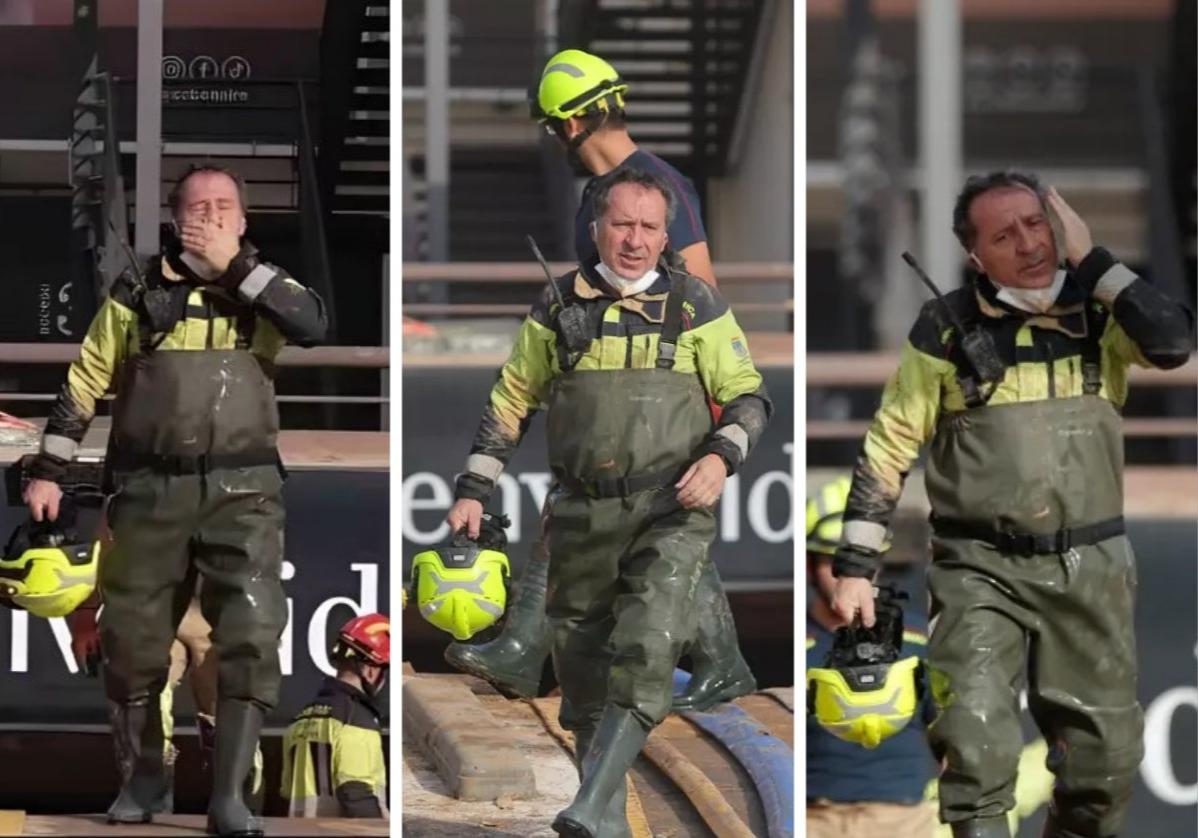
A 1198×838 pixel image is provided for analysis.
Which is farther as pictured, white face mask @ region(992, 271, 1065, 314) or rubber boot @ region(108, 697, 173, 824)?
rubber boot @ region(108, 697, 173, 824)

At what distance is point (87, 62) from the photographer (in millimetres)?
7141

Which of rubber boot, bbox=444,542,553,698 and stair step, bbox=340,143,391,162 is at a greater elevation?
stair step, bbox=340,143,391,162

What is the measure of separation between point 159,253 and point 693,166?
1.51 meters

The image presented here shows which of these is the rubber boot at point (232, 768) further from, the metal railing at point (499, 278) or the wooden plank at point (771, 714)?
the wooden plank at point (771, 714)

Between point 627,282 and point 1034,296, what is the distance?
1109mm

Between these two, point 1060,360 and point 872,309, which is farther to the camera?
point 872,309

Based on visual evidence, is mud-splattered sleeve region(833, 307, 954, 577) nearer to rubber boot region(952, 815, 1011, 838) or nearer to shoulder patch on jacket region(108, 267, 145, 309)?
rubber boot region(952, 815, 1011, 838)

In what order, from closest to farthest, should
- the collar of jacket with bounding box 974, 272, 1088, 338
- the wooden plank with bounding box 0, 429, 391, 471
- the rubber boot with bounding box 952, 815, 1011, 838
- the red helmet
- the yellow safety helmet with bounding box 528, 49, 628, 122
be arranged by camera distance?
the rubber boot with bounding box 952, 815, 1011, 838 < the collar of jacket with bounding box 974, 272, 1088, 338 < the wooden plank with bounding box 0, 429, 391, 471 < the red helmet < the yellow safety helmet with bounding box 528, 49, 628, 122

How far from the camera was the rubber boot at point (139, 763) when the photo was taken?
6883 millimetres

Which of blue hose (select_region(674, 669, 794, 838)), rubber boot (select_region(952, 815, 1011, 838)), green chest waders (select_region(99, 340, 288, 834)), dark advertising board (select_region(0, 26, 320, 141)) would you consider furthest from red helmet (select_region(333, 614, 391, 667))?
rubber boot (select_region(952, 815, 1011, 838))

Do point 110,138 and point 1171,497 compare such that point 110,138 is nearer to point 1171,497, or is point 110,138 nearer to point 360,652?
point 360,652

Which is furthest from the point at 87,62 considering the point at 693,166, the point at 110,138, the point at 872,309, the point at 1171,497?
the point at 1171,497

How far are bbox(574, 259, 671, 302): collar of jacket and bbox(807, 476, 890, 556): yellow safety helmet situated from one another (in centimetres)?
77

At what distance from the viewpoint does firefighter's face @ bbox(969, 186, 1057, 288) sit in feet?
21.9
